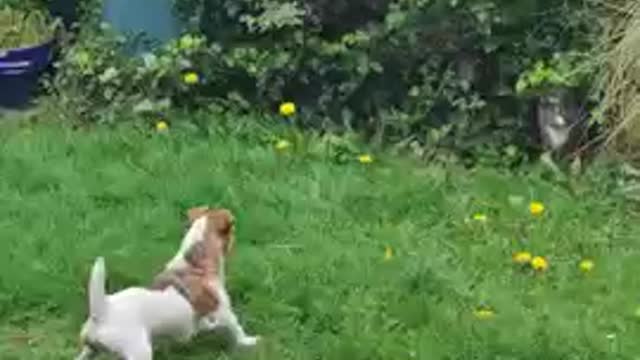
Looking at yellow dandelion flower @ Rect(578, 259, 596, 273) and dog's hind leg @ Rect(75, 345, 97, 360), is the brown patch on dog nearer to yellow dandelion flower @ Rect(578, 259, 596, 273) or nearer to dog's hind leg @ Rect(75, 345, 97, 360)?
dog's hind leg @ Rect(75, 345, 97, 360)

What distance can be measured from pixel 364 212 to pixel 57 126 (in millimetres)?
1771

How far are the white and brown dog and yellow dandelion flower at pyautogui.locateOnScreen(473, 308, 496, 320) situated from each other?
27.8 inches

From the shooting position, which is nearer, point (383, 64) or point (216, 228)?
point (216, 228)

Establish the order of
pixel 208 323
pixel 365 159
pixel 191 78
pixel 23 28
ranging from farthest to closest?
pixel 23 28 < pixel 191 78 < pixel 365 159 < pixel 208 323

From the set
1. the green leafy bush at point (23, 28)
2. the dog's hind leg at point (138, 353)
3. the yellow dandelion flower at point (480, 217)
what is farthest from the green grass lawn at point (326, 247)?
the green leafy bush at point (23, 28)

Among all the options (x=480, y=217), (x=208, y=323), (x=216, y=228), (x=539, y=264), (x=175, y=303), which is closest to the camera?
(x=175, y=303)

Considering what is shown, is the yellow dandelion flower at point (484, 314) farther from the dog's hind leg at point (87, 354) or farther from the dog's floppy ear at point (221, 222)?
the dog's hind leg at point (87, 354)

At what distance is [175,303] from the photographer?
412 centimetres

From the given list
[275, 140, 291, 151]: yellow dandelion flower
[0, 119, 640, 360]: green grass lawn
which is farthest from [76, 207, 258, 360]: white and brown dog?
[275, 140, 291, 151]: yellow dandelion flower

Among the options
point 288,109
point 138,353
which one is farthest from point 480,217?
point 138,353

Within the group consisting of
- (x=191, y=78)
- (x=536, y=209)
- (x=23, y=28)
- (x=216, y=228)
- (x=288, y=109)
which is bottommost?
(x=536, y=209)

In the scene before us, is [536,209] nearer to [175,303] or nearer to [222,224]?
[222,224]

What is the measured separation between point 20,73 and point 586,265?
10.6ft

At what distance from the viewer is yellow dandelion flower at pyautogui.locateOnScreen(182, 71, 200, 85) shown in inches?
263
